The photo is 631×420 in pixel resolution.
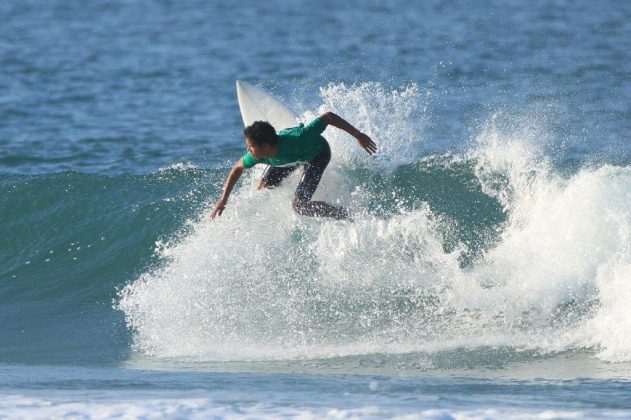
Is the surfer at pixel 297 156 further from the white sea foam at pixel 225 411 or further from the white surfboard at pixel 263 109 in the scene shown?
the white sea foam at pixel 225 411

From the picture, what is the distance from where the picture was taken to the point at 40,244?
42.9 feet

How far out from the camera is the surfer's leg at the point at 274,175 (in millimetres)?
10578

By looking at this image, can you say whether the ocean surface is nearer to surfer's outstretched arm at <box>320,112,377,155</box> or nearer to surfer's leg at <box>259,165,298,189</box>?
surfer's leg at <box>259,165,298,189</box>

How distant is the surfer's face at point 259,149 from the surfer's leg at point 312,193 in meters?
0.82

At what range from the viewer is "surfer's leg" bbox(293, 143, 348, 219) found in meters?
10.2

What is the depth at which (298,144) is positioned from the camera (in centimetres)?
995

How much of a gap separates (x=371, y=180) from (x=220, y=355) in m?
3.69

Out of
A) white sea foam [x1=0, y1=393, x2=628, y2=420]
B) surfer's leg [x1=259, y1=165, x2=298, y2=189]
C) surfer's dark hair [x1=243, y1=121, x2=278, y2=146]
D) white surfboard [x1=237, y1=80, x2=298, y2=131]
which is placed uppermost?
white surfboard [x1=237, y1=80, x2=298, y2=131]

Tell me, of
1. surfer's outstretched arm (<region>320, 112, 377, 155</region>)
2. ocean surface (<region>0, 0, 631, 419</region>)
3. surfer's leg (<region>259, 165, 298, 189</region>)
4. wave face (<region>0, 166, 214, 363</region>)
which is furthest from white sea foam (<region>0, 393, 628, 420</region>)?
surfer's leg (<region>259, 165, 298, 189</region>)

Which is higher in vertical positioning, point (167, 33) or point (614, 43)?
point (167, 33)

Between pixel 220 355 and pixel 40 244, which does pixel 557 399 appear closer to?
pixel 220 355

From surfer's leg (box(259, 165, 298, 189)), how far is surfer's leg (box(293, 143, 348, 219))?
0.96 ft

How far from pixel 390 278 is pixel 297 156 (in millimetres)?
1652

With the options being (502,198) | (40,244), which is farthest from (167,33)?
(502,198)
